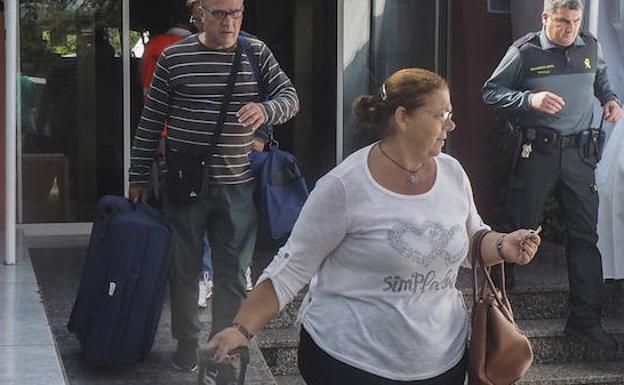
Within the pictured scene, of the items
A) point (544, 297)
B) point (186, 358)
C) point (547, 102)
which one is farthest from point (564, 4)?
point (186, 358)

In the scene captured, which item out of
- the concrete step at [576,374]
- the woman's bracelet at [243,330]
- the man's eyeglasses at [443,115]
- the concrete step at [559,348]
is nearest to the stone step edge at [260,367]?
the concrete step at [576,374]

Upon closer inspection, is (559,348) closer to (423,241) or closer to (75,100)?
(423,241)

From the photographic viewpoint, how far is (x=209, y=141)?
5.14 m

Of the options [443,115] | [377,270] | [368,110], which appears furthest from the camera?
[368,110]

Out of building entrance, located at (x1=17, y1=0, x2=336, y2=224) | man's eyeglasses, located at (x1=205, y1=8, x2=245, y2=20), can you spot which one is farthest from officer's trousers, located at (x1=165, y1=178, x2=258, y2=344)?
building entrance, located at (x1=17, y1=0, x2=336, y2=224)

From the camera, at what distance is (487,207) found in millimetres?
8570

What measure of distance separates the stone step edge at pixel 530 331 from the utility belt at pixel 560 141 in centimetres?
102

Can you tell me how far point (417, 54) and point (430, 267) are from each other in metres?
5.65

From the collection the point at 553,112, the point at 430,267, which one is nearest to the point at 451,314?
the point at 430,267

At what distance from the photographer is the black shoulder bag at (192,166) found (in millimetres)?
5113

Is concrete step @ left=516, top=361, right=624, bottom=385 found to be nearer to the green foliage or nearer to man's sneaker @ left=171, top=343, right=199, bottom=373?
man's sneaker @ left=171, top=343, right=199, bottom=373

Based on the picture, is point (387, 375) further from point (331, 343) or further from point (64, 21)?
point (64, 21)

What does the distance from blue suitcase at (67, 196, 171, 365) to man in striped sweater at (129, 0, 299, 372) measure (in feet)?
0.36

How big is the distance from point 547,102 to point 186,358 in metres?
2.24
